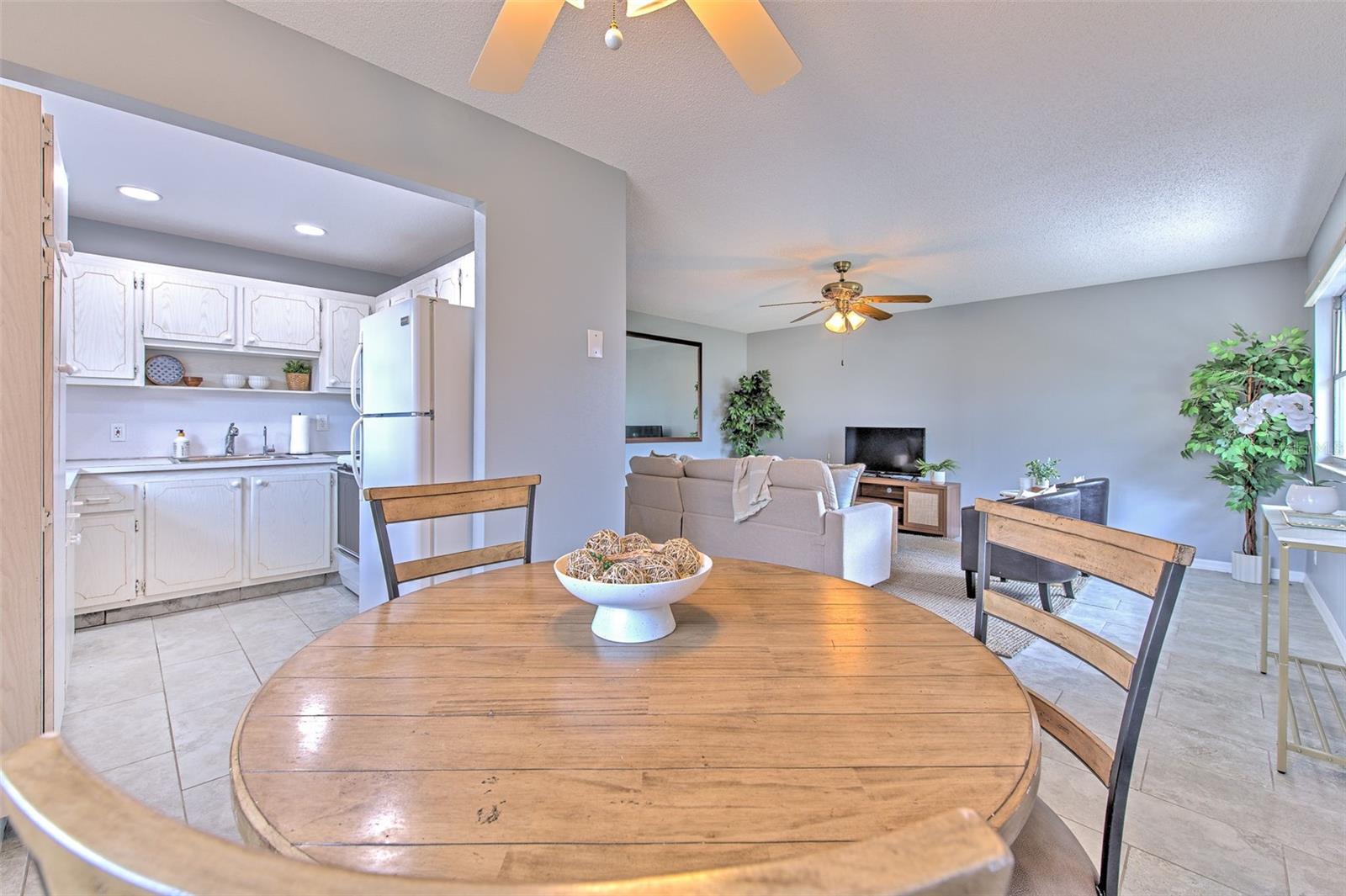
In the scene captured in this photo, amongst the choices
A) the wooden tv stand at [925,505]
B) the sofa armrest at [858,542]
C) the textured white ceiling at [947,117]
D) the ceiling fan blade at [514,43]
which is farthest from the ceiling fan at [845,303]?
the ceiling fan blade at [514,43]

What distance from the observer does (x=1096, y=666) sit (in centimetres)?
101

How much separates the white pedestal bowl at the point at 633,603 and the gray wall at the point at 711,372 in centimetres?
540

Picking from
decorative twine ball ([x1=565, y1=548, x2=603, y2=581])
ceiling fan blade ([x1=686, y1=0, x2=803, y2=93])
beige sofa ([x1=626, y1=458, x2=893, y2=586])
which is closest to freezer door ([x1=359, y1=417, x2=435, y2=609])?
decorative twine ball ([x1=565, y1=548, x2=603, y2=581])

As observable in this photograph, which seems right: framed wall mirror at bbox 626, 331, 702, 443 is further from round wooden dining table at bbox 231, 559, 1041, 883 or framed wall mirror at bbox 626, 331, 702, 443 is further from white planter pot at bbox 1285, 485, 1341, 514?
round wooden dining table at bbox 231, 559, 1041, 883

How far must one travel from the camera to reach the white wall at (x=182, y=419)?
3.40m

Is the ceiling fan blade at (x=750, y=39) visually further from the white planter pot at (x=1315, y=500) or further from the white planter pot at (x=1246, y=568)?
the white planter pot at (x=1246, y=568)

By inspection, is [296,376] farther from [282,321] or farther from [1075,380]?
[1075,380]

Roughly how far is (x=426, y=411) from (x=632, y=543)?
171 centimetres

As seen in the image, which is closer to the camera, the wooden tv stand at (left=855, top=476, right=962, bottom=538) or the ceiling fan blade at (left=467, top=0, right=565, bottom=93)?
the ceiling fan blade at (left=467, top=0, right=565, bottom=93)

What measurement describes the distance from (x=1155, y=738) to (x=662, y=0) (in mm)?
2859

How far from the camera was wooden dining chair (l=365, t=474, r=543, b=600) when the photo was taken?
1.46 m

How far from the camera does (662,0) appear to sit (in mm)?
1241

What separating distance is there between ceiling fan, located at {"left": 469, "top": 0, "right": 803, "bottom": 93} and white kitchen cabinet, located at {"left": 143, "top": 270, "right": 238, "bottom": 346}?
312 centimetres

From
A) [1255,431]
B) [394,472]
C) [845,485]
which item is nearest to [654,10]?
[394,472]
